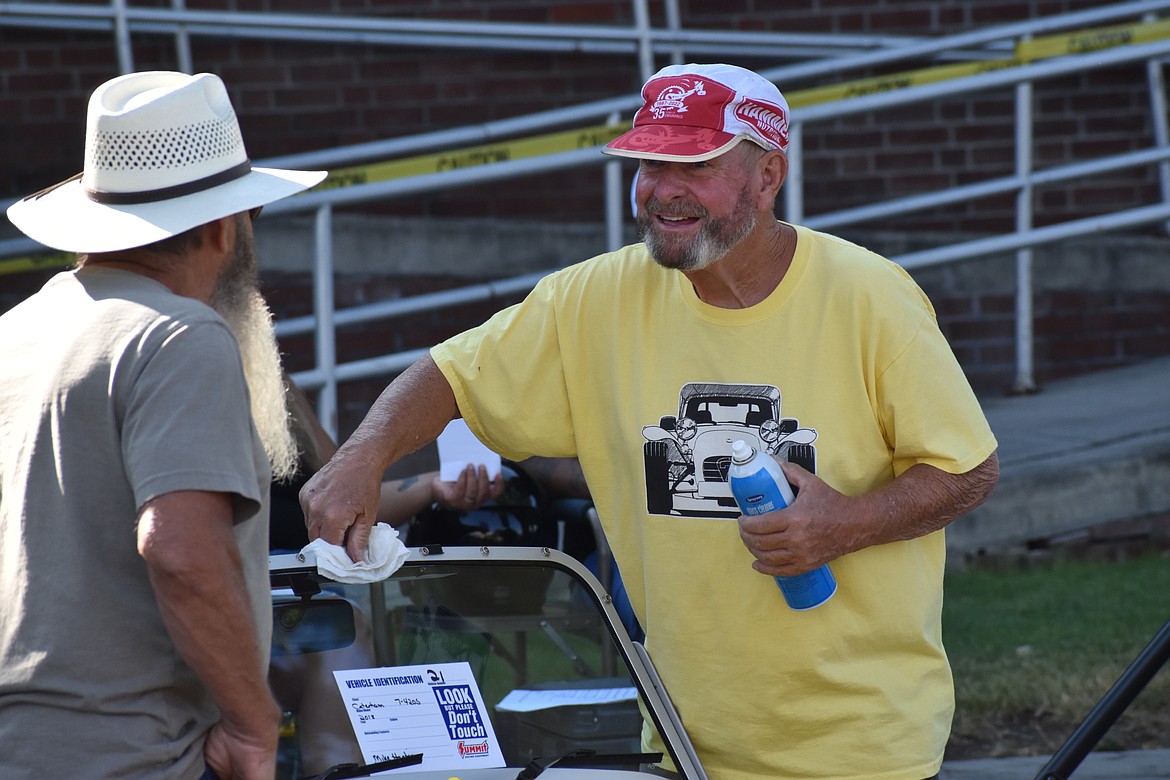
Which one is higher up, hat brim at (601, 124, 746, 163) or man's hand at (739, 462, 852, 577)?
hat brim at (601, 124, 746, 163)

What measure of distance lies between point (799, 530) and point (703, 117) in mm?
852

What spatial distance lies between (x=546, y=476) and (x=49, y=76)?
13.6 feet

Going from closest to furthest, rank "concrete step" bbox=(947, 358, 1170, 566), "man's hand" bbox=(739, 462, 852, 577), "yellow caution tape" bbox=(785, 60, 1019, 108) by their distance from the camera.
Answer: "man's hand" bbox=(739, 462, 852, 577)
"concrete step" bbox=(947, 358, 1170, 566)
"yellow caution tape" bbox=(785, 60, 1019, 108)

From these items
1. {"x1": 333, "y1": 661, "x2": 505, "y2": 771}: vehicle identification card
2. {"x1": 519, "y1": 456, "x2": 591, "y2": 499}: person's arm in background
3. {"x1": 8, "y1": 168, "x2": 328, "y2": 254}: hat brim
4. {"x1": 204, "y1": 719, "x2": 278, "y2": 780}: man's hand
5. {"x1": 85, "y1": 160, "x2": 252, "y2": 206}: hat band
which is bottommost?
{"x1": 519, "y1": 456, "x2": 591, "y2": 499}: person's arm in background

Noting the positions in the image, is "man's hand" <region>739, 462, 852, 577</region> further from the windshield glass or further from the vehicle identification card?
the vehicle identification card

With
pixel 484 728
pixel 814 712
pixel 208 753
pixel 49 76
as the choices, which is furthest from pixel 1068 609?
pixel 49 76

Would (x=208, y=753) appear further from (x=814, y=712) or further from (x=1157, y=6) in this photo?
(x=1157, y=6)

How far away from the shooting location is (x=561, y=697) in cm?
286

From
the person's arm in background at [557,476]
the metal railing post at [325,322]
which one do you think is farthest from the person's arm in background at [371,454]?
the metal railing post at [325,322]

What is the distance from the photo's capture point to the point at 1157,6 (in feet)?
22.8

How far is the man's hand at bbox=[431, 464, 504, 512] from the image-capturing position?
414cm

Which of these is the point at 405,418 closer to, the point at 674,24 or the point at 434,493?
the point at 434,493

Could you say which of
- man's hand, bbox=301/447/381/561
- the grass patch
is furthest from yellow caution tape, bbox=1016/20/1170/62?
man's hand, bbox=301/447/381/561

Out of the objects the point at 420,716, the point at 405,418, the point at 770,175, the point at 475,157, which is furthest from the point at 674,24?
the point at 420,716
